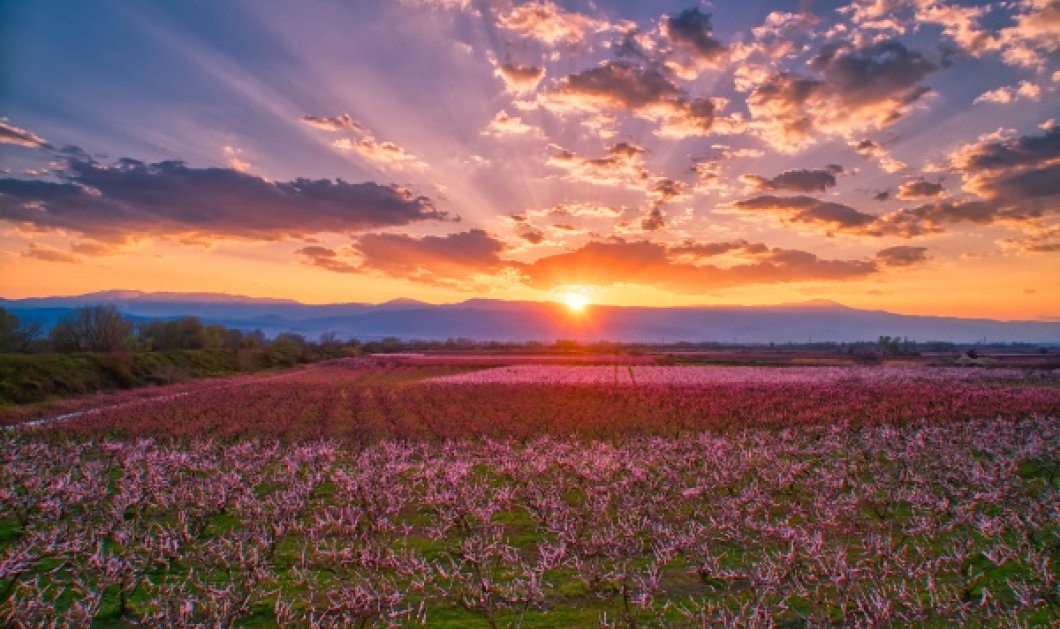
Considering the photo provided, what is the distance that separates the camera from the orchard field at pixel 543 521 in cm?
871

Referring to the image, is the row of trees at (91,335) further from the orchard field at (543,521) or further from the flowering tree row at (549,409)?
the orchard field at (543,521)

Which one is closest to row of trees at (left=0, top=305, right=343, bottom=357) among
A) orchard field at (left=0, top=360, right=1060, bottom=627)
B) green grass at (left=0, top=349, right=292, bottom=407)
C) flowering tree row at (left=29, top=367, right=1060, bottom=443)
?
green grass at (left=0, top=349, right=292, bottom=407)

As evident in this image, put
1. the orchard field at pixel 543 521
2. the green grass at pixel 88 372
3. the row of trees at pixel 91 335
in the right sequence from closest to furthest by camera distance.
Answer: the orchard field at pixel 543 521, the green grass at pixel 88 372, the row of trees at pixel 91 335

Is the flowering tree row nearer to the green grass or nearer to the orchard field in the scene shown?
the orchard field

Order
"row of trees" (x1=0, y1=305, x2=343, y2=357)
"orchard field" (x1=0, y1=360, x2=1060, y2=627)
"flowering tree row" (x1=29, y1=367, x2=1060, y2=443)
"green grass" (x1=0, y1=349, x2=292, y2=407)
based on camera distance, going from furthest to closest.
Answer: "row of trees" (x1=0, y1=305, x2=343, y2=357) < "green grass" (x1=0, y1=349, x2=292, y2=407) < "flowering tree row" (x1=29, y1=367, x2=1060, y2=443) < "orchard field" (x1=0, y1=360, x2=1060, y2=627)

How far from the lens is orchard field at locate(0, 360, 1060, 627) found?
28.6 ft

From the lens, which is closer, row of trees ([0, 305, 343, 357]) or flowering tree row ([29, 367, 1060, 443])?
flowering tree row ([29, 367, 1060, 443])

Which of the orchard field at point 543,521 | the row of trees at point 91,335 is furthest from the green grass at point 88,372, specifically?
the orchard field at point 543,521

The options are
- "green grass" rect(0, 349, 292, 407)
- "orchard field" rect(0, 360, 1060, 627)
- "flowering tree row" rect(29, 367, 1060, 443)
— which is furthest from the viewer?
"green grass" rect(0, 349, 292, 407)

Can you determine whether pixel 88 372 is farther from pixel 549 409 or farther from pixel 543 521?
pixel 543 521

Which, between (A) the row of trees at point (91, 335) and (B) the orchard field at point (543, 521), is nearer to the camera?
(B) the orchard field at point (543, 521)

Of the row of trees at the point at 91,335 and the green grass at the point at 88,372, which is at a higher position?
the row of trees at the point at 91,335

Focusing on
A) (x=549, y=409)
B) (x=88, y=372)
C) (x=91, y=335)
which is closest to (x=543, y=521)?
(x=549, y=409)

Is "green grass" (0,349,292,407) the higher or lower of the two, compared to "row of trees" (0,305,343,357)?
lower
